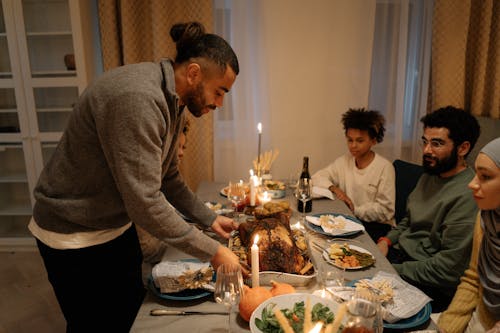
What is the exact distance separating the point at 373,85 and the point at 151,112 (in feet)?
8.31

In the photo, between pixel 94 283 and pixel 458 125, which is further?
pixel 458 125

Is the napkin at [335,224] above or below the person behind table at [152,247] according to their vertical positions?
above

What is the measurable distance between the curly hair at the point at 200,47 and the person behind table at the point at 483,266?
888 mm

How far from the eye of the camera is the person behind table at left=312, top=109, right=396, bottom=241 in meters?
2.29

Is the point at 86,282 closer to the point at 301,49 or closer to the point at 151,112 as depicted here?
the point at 151,112

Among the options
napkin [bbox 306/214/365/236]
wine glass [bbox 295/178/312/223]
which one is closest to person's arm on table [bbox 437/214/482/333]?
napkin [bbox 306/214/365/236]

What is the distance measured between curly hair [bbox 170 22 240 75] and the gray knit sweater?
0.30ft

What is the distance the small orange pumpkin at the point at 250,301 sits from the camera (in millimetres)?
1008

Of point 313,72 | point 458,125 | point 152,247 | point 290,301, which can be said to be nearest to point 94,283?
point 290,301

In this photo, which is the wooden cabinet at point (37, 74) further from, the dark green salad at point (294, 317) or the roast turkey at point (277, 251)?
the dark green salad at point (294, 317)

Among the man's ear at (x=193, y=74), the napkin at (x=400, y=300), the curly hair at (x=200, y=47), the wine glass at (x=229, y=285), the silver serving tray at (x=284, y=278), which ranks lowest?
the napkin at (x=400, y=300)

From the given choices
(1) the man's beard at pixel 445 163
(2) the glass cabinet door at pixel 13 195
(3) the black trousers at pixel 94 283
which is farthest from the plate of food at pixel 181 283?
(2) the glass cabinet door at pixel 13 195

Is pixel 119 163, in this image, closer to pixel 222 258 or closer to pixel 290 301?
pixel 222 258

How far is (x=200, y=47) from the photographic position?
3.96ft
